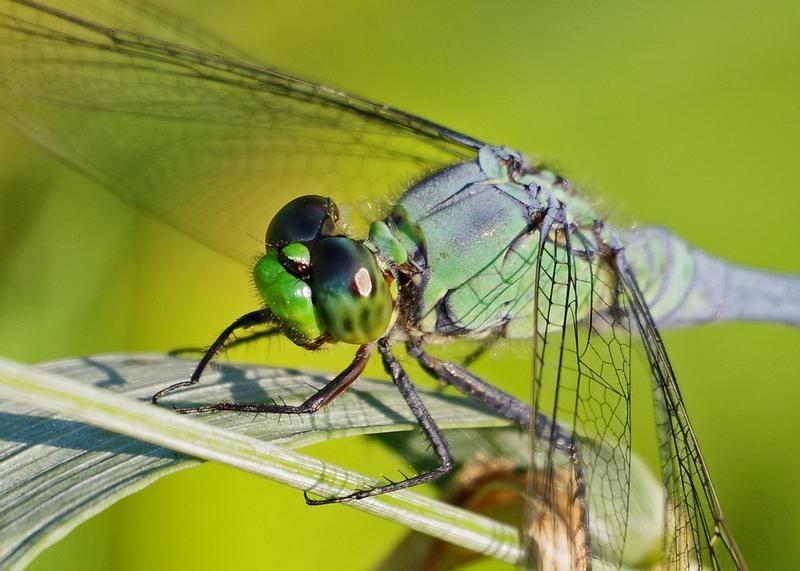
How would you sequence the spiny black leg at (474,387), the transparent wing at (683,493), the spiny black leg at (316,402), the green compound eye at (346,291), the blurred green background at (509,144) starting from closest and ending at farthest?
1. the spiny black leg at (316,402)
2. the transparent wing at (683,493)
3. the green compound eye at (346,291)
4. the spiny black leg at (474,387)
5. the blurred green background at (509,144)

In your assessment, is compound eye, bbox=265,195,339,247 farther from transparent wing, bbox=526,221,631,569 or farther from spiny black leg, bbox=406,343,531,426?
transparent wing, bbox=526,221,631,569

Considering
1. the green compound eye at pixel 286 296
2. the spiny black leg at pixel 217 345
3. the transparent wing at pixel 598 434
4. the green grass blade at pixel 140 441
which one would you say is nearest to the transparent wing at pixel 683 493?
the transparent wing at pixel 598 434

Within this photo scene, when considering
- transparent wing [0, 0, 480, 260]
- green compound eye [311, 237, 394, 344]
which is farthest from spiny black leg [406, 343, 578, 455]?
transparent wing [0, 0, 480, 260]

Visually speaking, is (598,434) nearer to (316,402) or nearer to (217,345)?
(316,402)

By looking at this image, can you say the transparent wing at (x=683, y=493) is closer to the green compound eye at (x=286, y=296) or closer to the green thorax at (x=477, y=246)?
the green thorax at (x=477, y=246)

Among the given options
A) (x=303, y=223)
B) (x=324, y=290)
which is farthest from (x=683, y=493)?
(x=303, y=223)

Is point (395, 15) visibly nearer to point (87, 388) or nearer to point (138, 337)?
point (138, 337)
